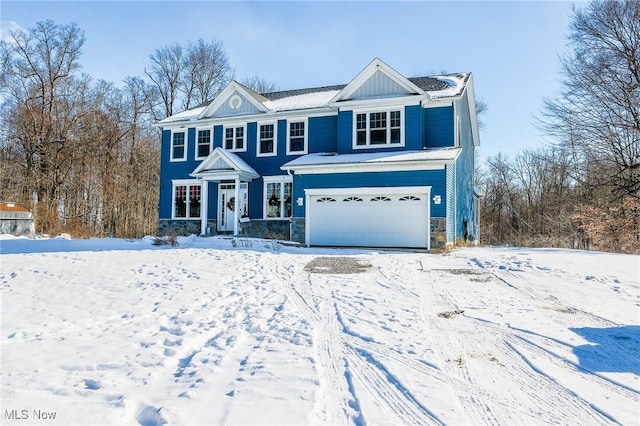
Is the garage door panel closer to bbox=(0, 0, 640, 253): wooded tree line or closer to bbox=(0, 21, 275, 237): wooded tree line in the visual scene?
bbox=(0, 0, 640, 253): wooded tree line

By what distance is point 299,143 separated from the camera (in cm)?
1761

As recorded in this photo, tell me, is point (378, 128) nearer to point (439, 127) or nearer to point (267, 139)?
point (439, 127)

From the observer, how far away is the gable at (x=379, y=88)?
49.9ft

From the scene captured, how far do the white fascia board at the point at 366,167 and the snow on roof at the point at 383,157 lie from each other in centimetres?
11

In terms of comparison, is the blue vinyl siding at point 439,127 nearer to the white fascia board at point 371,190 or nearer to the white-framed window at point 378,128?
the white-framed window at point 378,128

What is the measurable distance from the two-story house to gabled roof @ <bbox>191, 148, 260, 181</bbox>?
51 millimetres

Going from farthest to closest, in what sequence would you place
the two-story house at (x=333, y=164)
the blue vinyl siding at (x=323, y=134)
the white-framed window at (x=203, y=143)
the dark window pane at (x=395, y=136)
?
the white-framed window at (x=203, y=143) < the blue vinyl siding at (x=323, y=134) < the dark window pane at (x=395, y=136) < the two-story house at (x=333, y=164)

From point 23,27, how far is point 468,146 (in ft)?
90.2

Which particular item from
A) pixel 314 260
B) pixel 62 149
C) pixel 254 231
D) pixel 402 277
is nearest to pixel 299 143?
pixel 254 231

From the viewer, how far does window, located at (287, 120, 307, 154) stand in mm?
17469

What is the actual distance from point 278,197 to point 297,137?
113 inches

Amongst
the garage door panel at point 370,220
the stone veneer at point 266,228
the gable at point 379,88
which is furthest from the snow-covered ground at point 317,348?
the gable at point 379,88

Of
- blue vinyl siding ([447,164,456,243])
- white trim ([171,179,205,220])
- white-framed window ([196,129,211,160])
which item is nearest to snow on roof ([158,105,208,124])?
white-framed window ([196,129,211,160])

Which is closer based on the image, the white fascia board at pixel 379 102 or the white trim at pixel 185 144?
the white fascia board at pixel 379 102
